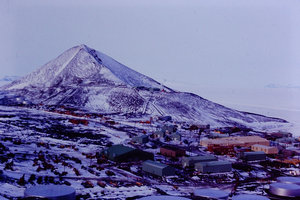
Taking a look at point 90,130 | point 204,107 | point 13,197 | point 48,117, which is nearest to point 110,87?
point 204,107

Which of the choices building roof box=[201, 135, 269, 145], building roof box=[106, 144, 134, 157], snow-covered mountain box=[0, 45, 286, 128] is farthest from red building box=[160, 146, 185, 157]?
snow-covered mountain box=[0, 45, 286, 128]

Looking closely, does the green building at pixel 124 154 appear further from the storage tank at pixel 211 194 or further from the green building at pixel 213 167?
the storage tank at pixel 211 194

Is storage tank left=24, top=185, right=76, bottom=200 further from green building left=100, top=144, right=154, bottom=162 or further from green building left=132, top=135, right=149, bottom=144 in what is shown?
green building left=132, top=135, right=149, bottom=144

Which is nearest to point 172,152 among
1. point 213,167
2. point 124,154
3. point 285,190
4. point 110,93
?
point 124,154

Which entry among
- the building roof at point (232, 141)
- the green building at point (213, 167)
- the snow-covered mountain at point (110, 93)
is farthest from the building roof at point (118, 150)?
the snow-covered mountain at point (110, 93)

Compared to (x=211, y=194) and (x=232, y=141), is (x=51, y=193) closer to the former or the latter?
(x=211, y=194)
